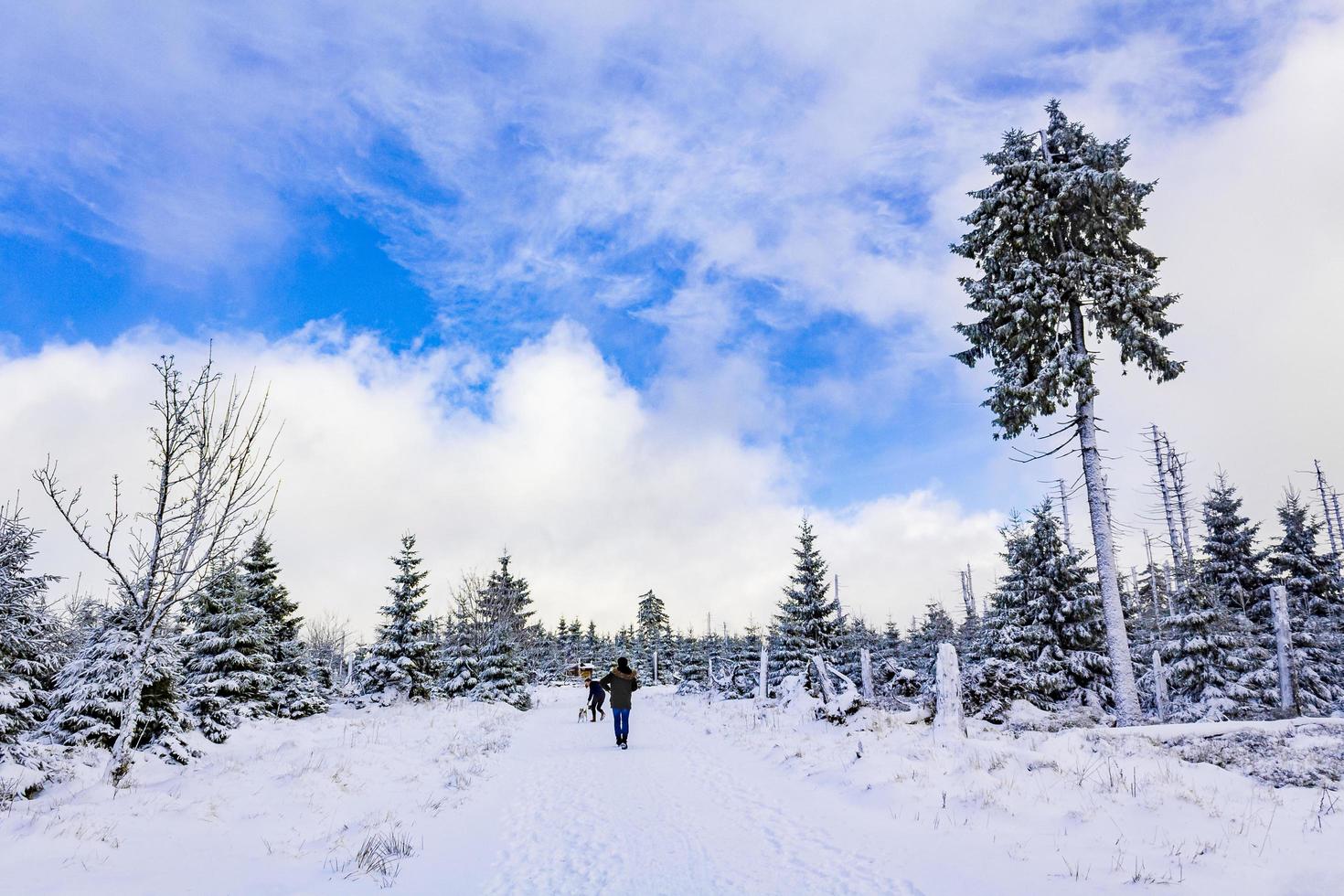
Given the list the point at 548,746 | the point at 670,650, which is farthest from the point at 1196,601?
the point at 670,650

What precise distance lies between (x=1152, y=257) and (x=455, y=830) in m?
20.1

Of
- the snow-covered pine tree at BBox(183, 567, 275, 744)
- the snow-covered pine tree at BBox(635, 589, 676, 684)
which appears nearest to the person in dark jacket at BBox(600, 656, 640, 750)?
the snow-covered pine tree at BBox(183, 567, 275, 744)

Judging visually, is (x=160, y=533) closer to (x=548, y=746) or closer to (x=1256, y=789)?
(x=548, y=746)

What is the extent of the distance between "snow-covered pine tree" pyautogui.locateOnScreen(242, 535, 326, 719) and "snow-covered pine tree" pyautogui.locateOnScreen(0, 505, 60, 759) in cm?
1610

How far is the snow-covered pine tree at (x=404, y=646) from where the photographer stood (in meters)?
26.6

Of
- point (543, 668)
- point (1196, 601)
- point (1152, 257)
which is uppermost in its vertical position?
point (1152, 257)

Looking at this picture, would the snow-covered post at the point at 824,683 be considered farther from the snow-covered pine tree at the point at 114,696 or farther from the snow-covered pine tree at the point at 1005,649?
the snow-covered pine tree at the point at 114,696

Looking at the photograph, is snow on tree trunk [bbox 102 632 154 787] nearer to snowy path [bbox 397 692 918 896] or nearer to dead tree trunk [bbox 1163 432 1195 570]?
snowy path [bbox 397 692 918 896]

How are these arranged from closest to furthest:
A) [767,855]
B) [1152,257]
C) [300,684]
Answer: [767,855], [1152,257], [300,684]

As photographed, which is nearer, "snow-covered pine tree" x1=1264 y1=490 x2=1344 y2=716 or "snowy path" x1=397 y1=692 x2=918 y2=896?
"snowy path" x1=397 y1=692 x2=918 y2=896

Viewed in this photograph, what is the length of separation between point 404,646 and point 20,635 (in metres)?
20.6

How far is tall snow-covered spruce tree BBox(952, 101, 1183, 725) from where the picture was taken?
15055 mm

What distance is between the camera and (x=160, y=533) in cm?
807

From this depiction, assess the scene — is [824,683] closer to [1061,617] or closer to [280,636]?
[1061,617]
